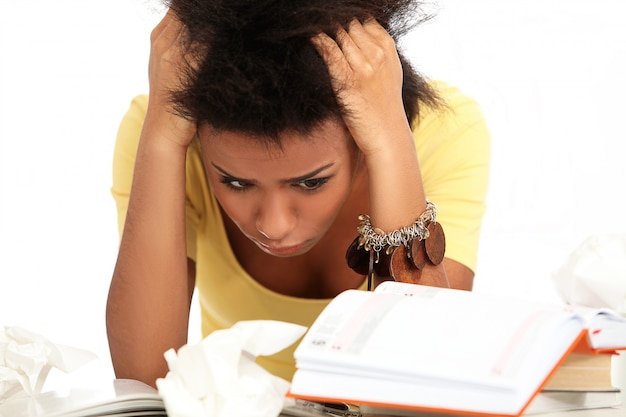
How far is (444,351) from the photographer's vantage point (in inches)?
27.5

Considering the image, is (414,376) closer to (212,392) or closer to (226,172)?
(212,392)

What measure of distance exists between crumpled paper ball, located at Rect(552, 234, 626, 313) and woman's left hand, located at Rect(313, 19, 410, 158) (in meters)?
0.28

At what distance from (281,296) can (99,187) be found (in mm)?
906

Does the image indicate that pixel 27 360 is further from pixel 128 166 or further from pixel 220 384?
pixel 128 166

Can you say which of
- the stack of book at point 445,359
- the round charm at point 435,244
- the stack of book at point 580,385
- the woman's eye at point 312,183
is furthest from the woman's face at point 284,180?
the stack of book at point 580,385

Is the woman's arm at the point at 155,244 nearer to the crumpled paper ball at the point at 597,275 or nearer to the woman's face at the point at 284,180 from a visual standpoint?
the woman's face at the point at 284,180

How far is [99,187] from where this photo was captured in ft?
7.04

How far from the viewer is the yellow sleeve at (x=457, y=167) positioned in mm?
1309

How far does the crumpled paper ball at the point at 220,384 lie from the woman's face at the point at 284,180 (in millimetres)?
272

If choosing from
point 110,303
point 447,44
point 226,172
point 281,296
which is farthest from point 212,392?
point 447,44

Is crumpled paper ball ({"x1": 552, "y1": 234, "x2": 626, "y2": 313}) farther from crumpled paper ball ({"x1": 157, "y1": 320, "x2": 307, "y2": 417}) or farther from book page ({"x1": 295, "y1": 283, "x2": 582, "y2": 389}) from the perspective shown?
crumpled paper ball ({"x1": 157, "y1": 320, "x2": 307, "y2": 417})

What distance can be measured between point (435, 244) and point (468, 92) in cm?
106

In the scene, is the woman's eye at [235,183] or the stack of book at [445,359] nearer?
the stack of book at [445,359]

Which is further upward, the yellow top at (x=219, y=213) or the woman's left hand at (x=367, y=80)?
the woman's left hand at (x=367, y=80)
